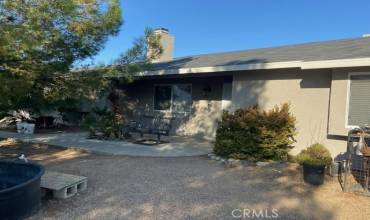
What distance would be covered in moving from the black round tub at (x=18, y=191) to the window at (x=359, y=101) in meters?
6.37

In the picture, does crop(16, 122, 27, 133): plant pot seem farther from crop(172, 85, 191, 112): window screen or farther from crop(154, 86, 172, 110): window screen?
crop(172, 85, 191, 112): window screen

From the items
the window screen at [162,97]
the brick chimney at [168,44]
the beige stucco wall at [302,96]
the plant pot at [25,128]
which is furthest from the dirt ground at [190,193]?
the brick chimney at [168,44]

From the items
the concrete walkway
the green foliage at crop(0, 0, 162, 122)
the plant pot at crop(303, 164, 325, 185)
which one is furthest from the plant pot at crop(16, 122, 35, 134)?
the plant pot at crop(303, 164, 325, 185)

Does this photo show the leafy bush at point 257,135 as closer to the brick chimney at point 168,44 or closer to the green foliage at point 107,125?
the green foliage at point 107,125

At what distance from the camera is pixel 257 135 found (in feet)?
26.4

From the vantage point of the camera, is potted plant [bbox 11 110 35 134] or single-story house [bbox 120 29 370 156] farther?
potted plant [bbox 11 110 35 134]

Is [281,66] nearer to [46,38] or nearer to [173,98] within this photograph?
[46,38]

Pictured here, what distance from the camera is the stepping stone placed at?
5051 millimetres

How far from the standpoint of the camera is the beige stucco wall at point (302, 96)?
321 inches

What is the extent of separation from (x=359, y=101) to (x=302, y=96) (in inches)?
61.7

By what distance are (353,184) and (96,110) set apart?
8.86 meters

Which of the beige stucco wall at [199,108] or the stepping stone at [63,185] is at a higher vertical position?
the beige stucco wall at [199,108]

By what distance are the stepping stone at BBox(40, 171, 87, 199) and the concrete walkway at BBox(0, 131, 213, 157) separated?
3.30 m

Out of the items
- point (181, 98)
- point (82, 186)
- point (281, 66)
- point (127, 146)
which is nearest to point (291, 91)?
point (281, 66)
